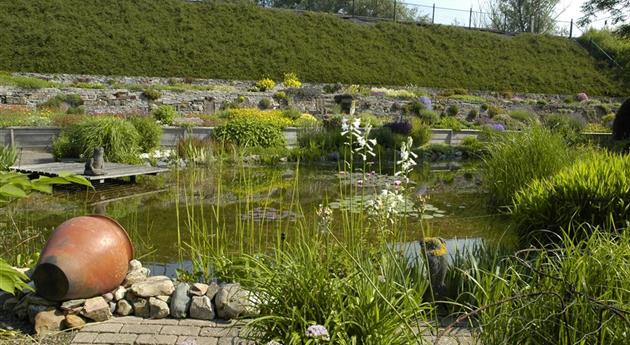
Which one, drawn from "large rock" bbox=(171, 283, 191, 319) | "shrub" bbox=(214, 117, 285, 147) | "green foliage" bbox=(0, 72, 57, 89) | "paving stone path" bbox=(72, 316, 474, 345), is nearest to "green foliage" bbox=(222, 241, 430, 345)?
"paving stone path" bbox=(72, 316, 474, 345)

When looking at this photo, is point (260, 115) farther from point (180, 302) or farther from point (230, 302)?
point (230, 302)

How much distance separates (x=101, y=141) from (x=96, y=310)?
7567mm

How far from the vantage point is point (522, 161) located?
24.2ft

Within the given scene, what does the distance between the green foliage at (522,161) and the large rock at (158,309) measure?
4950mm

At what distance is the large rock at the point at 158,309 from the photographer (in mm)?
3439

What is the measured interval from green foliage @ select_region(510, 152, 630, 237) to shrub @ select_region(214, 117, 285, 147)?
7765mm

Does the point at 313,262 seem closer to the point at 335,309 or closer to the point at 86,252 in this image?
the point at 335,309

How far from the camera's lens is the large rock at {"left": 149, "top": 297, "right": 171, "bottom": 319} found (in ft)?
11.3

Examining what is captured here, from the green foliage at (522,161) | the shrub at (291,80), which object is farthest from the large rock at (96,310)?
the shrub at (291,80)

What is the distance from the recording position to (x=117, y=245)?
3.58 meters

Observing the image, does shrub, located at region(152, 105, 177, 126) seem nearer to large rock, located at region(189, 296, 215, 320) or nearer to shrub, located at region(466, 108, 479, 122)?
large rock, located at region(189, 296, 215, 320)

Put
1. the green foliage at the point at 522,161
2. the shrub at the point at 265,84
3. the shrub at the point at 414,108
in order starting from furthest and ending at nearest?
the shrub at the point at 265,84, the shrub at the point at 414,108, the green foliage at the point at 522,161

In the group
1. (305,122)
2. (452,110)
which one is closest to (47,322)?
(305,122)

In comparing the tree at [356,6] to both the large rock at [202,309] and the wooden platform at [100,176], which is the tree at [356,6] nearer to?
the wooden platform at [100,176]
